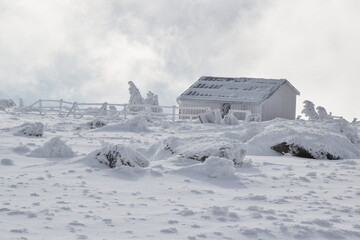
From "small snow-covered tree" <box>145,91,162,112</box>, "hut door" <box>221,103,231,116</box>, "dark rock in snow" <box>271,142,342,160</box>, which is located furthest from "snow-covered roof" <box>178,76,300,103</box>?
"dark rock in snow" <box>271,142,342,160</box>

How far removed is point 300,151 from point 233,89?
26405mm

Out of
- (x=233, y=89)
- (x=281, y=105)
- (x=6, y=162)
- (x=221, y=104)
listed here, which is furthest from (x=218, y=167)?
(x=281, y=105)

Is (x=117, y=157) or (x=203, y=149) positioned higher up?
(x=203, y=149)

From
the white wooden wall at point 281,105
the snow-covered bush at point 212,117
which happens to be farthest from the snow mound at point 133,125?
the white wooden wall at point 281,105

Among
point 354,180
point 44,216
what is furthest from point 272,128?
point 44,216

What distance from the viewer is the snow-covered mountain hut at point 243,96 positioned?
38188 mm

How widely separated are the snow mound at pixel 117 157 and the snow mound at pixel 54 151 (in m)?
1.62

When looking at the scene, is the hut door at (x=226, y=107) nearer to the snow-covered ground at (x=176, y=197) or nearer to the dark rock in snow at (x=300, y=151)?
the dark rock in snow at (x=300, y=151)

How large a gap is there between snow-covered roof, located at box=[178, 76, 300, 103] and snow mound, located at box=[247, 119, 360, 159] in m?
23.4

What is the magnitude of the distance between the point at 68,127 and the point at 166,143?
10392 millimetres

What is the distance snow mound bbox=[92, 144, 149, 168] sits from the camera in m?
9.77

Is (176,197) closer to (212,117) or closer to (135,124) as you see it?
Answer: (135,124)

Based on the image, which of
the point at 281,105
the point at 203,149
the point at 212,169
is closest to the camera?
the point at 212,169

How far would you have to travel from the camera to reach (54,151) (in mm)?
11336
